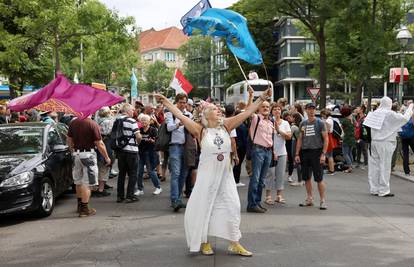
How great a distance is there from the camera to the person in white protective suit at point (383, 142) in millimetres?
10508

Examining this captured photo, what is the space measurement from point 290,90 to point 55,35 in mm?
56244

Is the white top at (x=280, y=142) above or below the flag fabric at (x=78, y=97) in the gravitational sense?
below

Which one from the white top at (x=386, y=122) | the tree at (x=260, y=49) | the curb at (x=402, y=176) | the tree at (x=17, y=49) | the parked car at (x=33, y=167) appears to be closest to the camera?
the parked car at (x=33, y=167)

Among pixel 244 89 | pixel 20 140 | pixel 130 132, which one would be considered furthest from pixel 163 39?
pixel 20 140

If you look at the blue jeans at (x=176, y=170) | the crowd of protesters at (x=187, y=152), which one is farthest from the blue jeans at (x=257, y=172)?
the blue jeans at (x=176, y=170)

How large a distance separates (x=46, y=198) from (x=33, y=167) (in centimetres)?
66

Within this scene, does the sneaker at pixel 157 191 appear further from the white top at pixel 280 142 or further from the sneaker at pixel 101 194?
the white top at pixel 280 142

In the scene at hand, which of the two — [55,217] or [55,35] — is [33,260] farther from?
[55,35]

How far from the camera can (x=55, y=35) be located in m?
19.1

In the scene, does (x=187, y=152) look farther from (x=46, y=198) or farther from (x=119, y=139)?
(x=46, y=198)

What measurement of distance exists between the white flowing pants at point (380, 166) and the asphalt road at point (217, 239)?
48 centimetres

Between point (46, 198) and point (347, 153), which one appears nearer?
point (46, 198)

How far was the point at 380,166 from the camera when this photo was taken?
10469mm

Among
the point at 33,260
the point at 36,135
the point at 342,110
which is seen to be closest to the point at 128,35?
the point at 342,110
